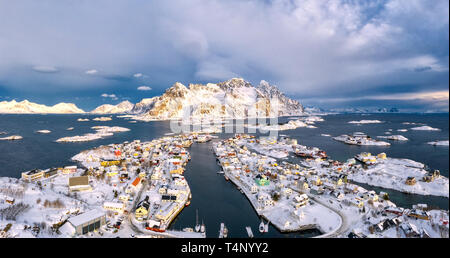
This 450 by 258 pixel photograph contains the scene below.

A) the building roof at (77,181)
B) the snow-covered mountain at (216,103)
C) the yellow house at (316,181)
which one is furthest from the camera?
the snow-covered mountain at (216,103)

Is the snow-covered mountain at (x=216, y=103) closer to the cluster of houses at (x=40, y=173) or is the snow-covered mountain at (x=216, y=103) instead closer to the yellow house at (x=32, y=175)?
the cluster of houses at (x=40, y=173)

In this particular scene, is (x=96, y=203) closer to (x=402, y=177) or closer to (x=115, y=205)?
(x=115, y=205)

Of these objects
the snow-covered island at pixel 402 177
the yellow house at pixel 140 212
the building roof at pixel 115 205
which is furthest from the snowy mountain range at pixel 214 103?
the yellow house at pixel 140 212

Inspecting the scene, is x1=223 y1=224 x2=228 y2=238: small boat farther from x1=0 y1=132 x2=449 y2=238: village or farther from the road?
the road

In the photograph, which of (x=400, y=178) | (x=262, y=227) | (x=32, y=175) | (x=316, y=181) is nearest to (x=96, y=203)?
(x=32, y=175)
